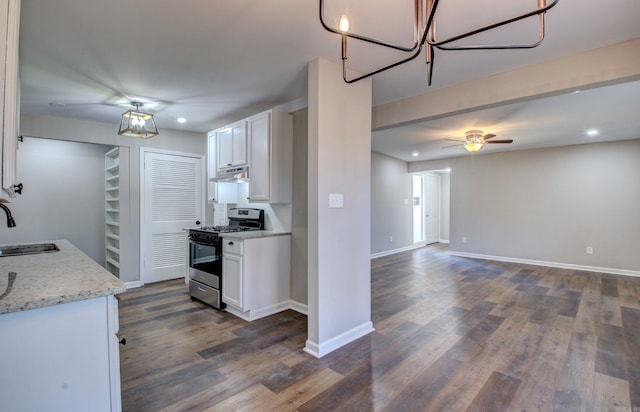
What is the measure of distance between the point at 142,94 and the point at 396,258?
18.3 feet

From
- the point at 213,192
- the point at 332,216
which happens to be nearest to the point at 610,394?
the point at 332,216

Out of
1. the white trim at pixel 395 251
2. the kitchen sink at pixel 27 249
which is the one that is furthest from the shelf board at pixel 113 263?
the white trim at pixel 395 251

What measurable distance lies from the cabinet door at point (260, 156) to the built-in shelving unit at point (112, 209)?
2229 millimetres

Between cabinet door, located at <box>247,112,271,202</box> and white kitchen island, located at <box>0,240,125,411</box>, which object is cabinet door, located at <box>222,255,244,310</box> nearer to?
cabinet door, located at <box>247,112,271,202</box>

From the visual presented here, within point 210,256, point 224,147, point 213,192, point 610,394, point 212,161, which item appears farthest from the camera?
point 213,192

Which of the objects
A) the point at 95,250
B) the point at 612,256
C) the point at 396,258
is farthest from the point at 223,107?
the point at 612,256

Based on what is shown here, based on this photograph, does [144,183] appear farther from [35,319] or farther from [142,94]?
[35,319]

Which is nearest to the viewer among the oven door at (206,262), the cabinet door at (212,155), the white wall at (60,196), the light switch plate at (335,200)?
the light switch plate at (335,200)

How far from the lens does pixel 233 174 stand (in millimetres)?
3902

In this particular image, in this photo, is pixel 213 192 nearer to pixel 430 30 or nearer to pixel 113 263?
pixel 113 263

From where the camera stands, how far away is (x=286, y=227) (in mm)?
3721

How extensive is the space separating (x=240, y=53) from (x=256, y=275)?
7.10 ft

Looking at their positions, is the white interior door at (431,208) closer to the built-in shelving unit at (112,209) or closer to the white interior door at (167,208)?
the white interior door at (167,208)

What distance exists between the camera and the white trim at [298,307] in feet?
11.3
